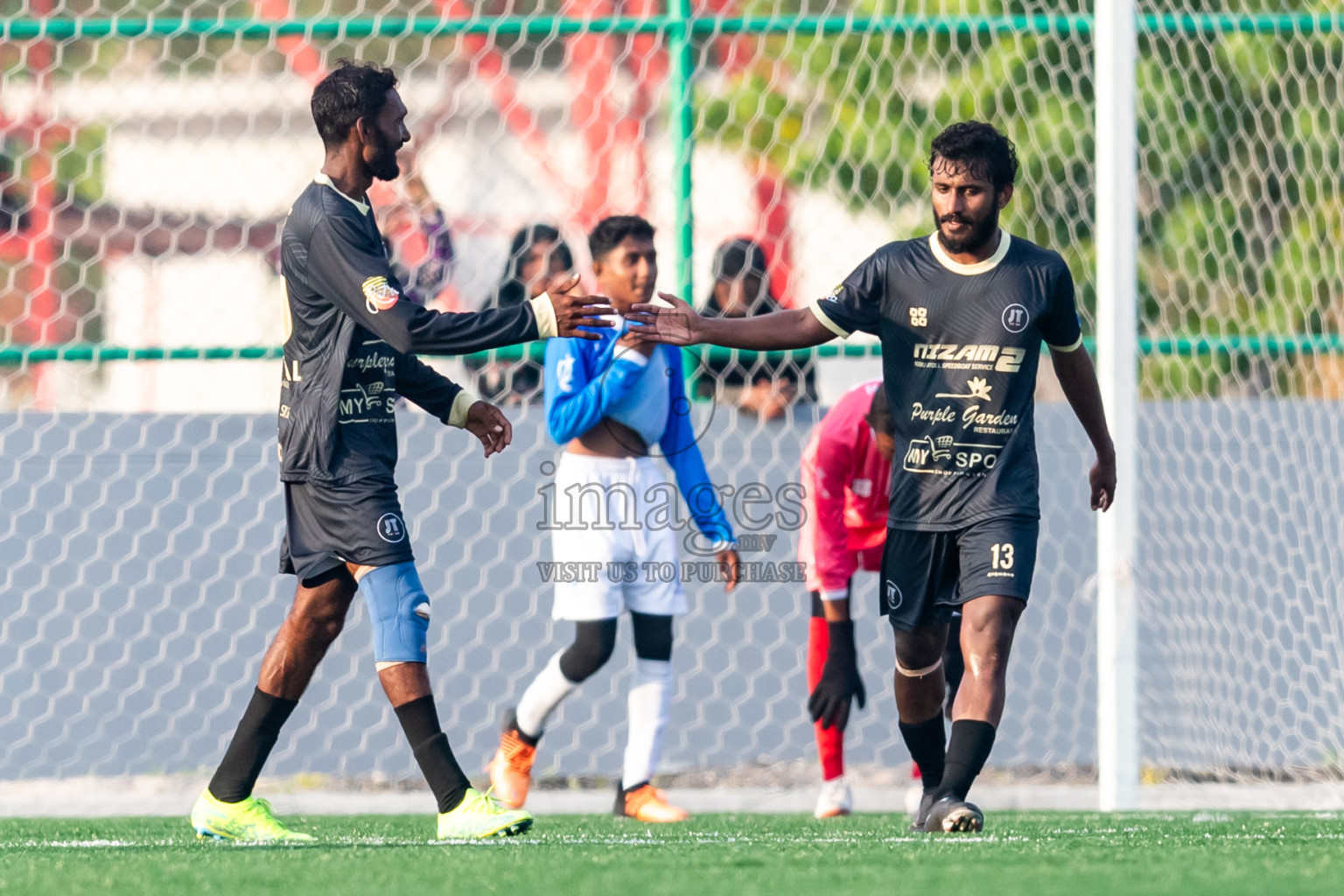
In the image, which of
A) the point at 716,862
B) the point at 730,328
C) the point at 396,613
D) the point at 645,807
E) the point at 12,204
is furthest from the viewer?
the point at 12,204

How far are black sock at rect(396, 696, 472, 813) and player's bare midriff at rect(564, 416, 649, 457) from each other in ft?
5.49

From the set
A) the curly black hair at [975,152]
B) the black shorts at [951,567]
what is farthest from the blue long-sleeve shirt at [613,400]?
the curly black hair at [975,152]

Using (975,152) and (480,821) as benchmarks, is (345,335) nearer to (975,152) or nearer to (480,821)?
(480,821)

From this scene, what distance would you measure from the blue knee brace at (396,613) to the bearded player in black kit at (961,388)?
2.74ft

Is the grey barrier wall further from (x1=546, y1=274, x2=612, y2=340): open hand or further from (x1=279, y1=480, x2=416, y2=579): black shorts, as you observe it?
(x1=546, y1=274, x2=612, y2=340): open hand

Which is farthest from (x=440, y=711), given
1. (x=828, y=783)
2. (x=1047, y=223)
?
(x=1047, y=223)

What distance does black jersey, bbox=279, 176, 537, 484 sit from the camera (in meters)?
3.72

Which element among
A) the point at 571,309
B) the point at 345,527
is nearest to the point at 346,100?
the point at 571,309

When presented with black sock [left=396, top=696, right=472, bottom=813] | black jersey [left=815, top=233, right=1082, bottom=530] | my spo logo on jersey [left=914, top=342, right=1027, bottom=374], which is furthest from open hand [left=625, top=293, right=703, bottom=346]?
black sock [left=396, top=696, right=472, bottom=813]

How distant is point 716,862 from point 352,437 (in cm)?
127

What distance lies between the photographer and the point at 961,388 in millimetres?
4172

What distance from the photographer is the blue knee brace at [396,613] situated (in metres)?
3.86

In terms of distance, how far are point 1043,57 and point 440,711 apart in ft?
11.0

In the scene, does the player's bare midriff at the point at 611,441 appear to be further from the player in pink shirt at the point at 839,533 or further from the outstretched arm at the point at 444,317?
the outstretched arm at the point at 444,317
